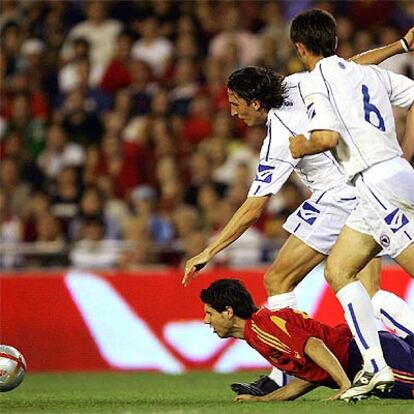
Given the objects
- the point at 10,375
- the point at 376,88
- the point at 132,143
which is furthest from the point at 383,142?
the point at 132,143

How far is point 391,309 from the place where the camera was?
27.6 ft

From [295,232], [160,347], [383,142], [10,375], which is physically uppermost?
[383,142]

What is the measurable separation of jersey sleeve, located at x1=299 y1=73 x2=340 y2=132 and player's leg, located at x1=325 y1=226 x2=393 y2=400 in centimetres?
70

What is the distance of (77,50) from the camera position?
1600 centimetres

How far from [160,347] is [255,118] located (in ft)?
15.7

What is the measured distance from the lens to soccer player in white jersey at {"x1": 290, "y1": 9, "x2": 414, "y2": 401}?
294 inches

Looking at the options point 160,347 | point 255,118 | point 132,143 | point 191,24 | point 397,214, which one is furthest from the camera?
point 191,24

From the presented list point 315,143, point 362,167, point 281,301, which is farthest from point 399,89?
point 281,301

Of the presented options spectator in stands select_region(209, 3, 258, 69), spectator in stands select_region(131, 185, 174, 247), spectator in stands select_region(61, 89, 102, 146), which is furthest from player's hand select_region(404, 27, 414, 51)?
spectator in stands select_region(61, 89, 102, 146)

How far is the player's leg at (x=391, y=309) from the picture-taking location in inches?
328

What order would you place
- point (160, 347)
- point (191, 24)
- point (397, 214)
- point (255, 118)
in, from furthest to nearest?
point (191, 24) < point (160, 347) < point (255, 118) < point (397, 214)

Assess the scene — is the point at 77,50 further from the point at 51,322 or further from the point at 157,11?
the point at 51,322

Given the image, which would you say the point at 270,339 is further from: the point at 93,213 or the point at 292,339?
the point at 93,213

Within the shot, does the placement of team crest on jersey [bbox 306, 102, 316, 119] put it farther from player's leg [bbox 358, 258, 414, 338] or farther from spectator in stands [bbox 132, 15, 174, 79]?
spectator in stands [bbox 132, 15, 174, 79]
